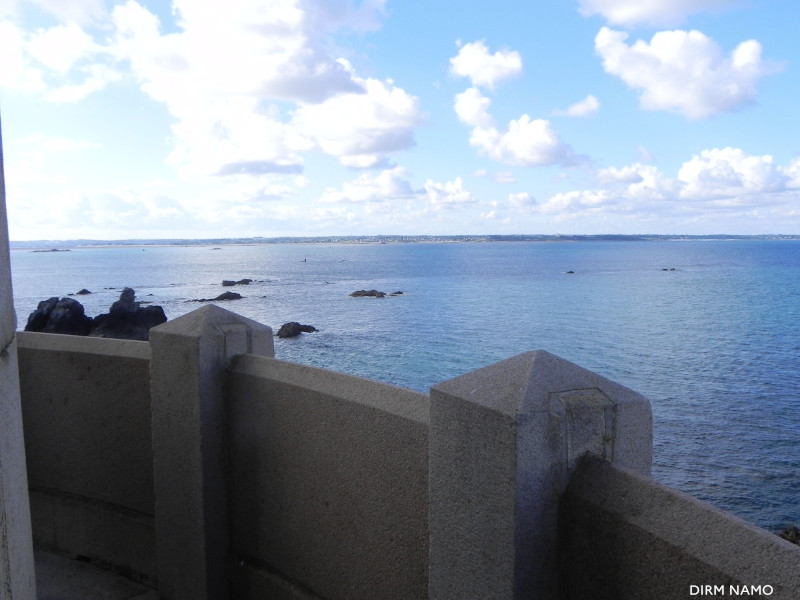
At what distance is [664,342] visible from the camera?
43.0 meters

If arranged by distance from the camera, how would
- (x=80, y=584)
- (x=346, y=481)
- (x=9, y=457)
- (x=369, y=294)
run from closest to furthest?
(x=9, y=457) < (x=346, y=481) < (x=80, y=584) < (x=369, y=294)

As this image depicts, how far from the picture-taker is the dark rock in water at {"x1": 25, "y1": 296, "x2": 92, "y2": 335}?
3903 centimetres

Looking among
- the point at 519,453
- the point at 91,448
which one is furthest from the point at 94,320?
the point at 519,453

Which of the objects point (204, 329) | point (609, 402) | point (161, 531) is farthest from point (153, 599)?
point (609, 402)

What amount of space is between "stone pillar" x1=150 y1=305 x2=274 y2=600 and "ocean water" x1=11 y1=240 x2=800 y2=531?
16884 millimetres

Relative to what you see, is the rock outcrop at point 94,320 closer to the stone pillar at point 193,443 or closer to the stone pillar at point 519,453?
the stone pillar at point 193,443

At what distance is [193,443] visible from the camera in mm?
4035

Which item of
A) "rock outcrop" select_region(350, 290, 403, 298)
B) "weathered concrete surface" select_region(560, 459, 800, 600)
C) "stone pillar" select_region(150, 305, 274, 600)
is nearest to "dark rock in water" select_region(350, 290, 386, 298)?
"rock outcrop" select_region(350, 290, 403, 298)

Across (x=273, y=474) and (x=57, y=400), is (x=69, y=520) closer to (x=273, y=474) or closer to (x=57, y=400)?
(x=57, y=400)

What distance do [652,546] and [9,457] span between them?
212cm

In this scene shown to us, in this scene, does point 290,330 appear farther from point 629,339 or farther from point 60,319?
point 629,339

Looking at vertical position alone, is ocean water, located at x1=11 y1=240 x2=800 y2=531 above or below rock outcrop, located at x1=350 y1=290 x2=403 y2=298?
below

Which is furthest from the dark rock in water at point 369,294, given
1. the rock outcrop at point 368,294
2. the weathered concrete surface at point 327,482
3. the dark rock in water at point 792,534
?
the weathered concrete surface at point 327,482

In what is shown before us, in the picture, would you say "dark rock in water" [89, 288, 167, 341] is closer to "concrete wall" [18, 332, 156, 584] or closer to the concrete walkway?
"concrete wall" [18, 332, 156, 584]
